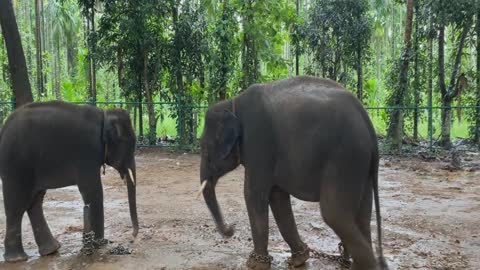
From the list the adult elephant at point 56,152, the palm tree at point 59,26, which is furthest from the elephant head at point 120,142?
the palm tree at point 59,26

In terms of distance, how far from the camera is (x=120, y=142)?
5.90m

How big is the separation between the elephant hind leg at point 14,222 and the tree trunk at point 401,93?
34.8 ft

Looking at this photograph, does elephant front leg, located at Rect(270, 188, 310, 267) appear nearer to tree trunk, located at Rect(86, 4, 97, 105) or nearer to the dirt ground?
the dirt ground

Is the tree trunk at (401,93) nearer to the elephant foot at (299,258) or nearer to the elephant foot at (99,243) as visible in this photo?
the elephant foot at (299,258)

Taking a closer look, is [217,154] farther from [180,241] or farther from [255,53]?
[255,53]

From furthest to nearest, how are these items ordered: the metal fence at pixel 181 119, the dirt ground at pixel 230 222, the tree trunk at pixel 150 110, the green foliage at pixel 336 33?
the green foliage at pixel 336 33
the tree trunk at pixel 150 110
the metal fence at pixel 181 119
the dirt ground at pixel 230 222

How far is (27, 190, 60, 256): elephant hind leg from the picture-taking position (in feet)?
19.8

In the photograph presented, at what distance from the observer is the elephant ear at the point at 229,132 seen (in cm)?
543

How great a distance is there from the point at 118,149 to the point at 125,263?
3.93ft

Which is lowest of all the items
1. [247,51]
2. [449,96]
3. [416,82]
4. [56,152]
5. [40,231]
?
[40,231]

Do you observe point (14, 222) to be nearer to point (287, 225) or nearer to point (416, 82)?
point (287, 225)

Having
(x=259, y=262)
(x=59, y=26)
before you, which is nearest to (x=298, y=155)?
(x=259, y=262)

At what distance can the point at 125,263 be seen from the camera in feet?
18.5

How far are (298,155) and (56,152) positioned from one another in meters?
2.57
